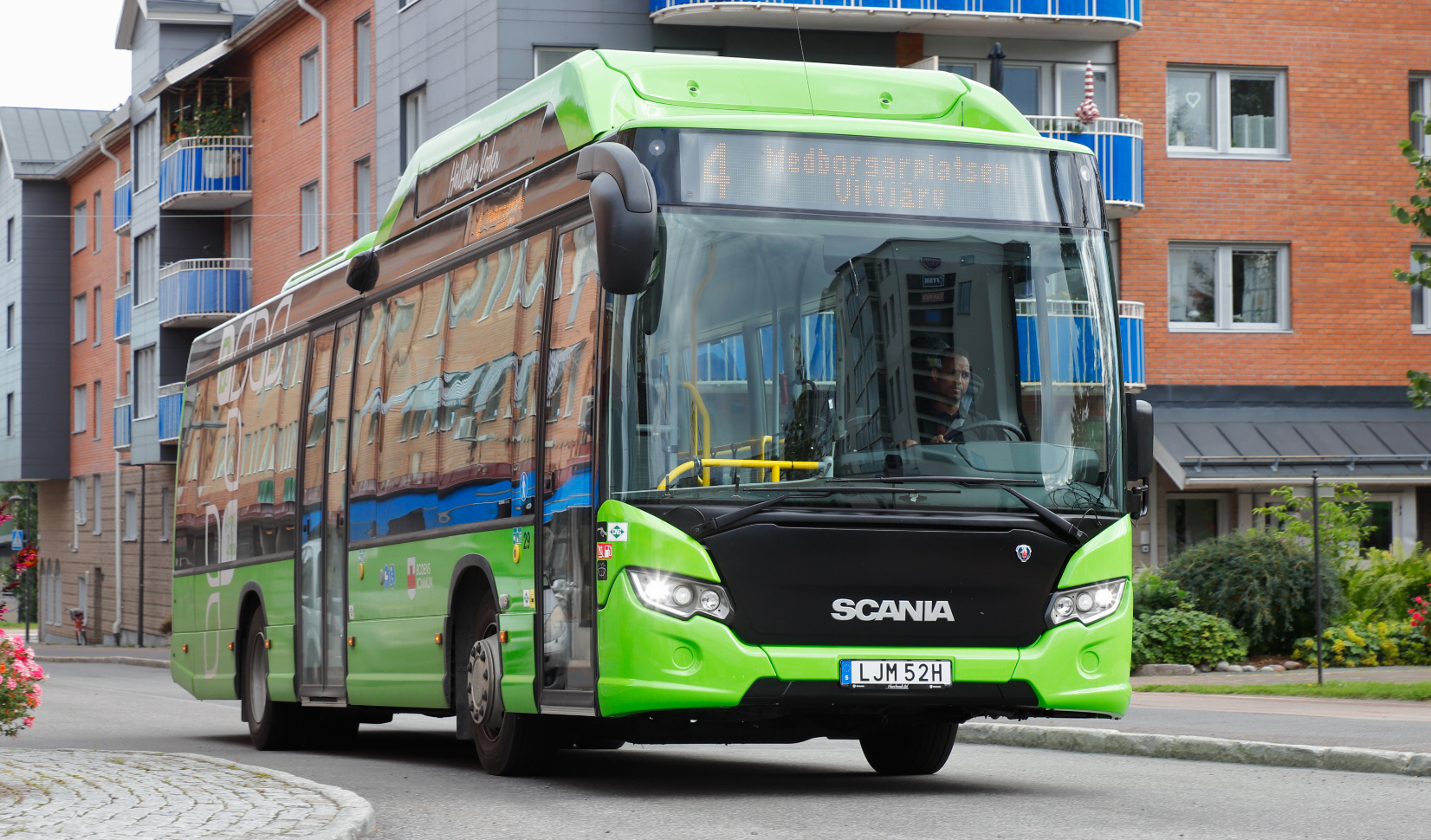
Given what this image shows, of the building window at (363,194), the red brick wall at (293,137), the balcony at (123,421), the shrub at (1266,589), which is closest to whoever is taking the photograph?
the shrub at (1266,589)

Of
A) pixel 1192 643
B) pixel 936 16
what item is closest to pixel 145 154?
pixel 936 16

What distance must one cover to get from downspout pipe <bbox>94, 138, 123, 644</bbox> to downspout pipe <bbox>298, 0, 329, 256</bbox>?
15.0 metres

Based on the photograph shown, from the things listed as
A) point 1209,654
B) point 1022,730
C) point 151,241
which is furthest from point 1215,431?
point 151,241

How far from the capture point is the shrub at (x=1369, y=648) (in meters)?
21.0

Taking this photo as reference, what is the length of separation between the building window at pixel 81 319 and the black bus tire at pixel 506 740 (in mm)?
51847

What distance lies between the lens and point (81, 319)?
60219 mm

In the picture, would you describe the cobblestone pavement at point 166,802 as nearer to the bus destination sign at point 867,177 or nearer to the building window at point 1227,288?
the bus destination sign at point 867,177

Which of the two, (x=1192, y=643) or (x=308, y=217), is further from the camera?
(x=308, y=217)

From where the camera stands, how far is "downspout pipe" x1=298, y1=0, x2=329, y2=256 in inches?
1564

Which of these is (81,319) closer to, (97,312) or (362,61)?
(97,312)

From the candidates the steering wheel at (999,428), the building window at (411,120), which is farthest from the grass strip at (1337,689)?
the building window at (411,120)

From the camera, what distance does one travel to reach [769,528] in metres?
8.91

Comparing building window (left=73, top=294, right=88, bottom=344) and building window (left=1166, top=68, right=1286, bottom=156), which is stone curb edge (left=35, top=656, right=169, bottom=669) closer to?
building window (left=73, top=294, right=88, bottom=344)

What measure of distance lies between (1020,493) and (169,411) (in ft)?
132
